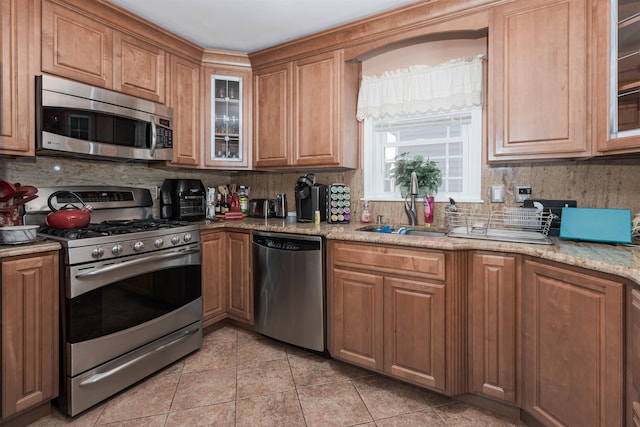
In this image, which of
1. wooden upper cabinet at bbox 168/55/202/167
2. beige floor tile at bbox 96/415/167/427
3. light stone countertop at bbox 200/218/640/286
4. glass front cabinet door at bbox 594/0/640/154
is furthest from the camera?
wooden upper cabinet at bbox 168/55/202/167

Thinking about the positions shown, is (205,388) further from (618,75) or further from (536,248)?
(618,75)

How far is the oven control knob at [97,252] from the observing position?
68.5 inches

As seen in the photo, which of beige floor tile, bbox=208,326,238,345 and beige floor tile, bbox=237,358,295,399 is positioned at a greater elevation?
beige floor tile, bbox=208,326,238,345

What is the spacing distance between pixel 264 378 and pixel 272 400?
0.23 m

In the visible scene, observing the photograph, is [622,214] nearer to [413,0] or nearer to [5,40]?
[413,0]

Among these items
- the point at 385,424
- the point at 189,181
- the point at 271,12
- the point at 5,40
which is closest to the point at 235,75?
the point at 271,12

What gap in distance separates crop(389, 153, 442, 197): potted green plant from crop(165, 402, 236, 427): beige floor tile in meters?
1.85

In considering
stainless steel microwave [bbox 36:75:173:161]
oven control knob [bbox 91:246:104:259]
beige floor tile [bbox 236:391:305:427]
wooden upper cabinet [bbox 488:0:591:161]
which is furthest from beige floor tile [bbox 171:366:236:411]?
wooden upper cabinet [bbox 488:0:591:161]

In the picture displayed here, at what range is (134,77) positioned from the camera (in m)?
2.35

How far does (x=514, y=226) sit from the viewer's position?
80.0 inches

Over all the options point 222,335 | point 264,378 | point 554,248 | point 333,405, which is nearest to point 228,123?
point 222,335

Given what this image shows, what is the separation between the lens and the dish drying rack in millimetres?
1725

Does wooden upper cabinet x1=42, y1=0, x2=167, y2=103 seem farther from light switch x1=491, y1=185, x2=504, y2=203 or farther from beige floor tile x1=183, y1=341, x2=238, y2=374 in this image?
light switch x1=491, y1=185, x2=504, y2=203

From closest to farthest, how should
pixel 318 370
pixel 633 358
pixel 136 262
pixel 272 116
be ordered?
pixel 633 358
pixel 136 262
pixel 318 370
pixel 272 116
